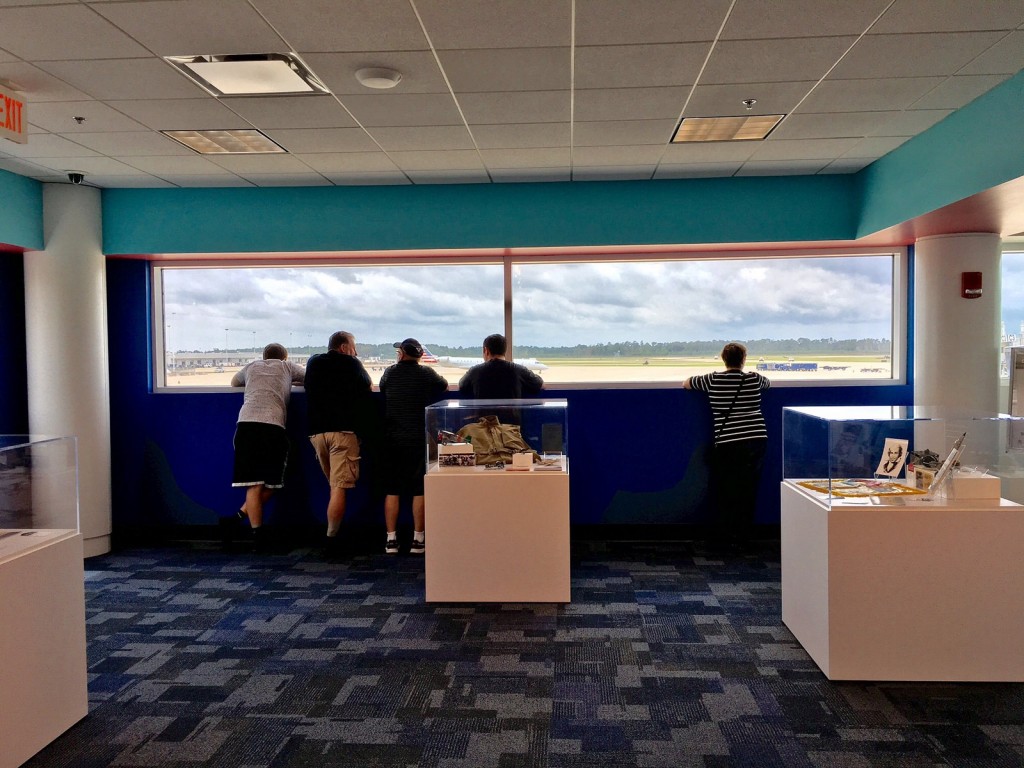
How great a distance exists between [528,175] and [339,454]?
2.53 m

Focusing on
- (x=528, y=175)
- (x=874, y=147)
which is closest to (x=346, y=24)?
(x=528, y=175)

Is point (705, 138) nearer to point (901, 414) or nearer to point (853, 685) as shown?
point (901, 414)

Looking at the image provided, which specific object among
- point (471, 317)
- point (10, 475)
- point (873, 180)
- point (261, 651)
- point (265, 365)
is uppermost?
point (873, 180)

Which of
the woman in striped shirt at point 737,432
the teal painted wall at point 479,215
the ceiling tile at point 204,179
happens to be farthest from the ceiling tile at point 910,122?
the ceiling tile at point 204,179

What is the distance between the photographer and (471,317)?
6332 millimetres

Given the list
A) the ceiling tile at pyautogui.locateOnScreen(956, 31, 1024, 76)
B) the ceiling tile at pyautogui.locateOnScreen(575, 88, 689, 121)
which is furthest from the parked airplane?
the ceiling tile at pyautogui.locateOnScreen(956, 31, 1024, 76)

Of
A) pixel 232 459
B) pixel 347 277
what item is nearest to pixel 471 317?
pixel 347 277

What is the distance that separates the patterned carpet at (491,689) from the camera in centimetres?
273

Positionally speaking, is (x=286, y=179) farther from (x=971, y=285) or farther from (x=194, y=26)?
(x=971, y=285)

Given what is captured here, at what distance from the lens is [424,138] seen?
4551 millimetres

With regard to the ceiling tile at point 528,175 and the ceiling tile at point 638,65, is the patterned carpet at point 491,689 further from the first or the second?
the ceiling tile at point 528,175

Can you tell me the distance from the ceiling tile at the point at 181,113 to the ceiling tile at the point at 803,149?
322 centimetres

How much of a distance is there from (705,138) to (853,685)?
318cm

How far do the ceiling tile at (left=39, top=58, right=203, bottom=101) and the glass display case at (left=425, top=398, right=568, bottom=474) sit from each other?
7.11ft
